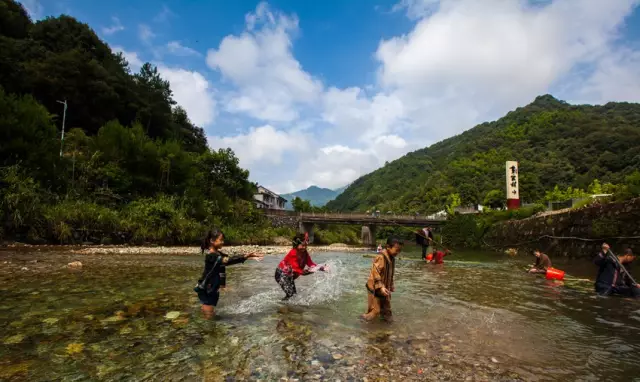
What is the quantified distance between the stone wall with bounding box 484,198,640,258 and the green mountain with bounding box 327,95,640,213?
53.4 metres

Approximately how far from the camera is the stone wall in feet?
66.7

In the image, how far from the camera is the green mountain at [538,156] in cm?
8344

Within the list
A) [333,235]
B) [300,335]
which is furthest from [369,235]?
[300,335]

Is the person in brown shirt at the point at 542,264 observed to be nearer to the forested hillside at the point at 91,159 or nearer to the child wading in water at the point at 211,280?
the child wading in water at the point at 211,280

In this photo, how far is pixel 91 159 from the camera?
32.1m

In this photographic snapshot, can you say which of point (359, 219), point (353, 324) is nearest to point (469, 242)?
point (359, 219)

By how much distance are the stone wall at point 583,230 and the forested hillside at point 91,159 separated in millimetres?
29902

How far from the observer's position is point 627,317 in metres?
8.03

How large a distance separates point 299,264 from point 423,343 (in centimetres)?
429

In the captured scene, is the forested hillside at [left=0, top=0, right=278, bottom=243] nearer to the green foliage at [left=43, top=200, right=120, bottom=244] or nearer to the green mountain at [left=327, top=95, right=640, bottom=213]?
the green foliage at [left=43, top=200, right=120, bottom=244]

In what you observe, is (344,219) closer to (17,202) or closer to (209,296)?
(17,202)

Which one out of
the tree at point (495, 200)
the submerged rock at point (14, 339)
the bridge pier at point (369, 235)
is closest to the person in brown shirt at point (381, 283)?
the submerged rock at point (14, 339)

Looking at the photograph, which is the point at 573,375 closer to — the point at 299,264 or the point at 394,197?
the point at 299,264

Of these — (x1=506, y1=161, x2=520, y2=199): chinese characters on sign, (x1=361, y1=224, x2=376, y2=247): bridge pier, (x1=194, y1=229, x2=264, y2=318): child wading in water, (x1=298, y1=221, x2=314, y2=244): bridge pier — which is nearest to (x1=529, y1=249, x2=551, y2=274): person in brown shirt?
(x1=194, y1=229, x2=264, y2=318): child wading in water
